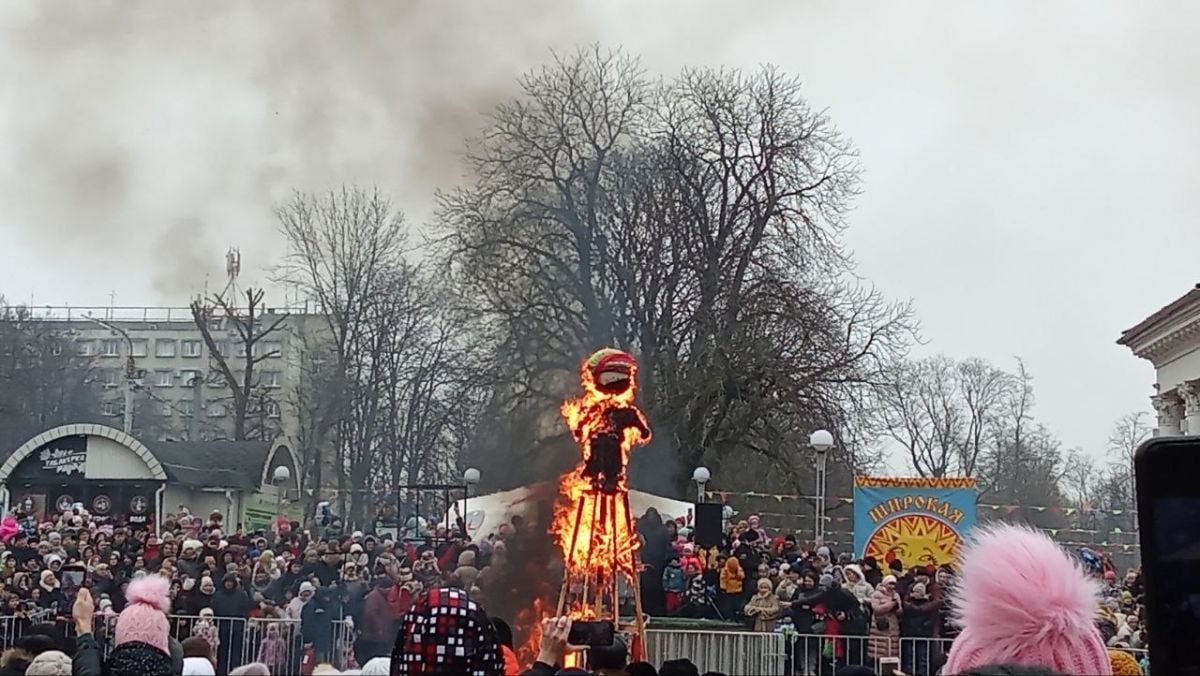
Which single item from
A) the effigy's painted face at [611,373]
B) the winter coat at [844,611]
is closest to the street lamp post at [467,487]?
the winter coat at [844,611]

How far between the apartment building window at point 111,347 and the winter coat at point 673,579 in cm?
5162

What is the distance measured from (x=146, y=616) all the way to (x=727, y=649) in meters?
9.00

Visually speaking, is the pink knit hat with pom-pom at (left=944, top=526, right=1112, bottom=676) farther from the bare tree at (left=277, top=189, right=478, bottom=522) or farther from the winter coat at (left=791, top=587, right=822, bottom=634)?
the bare tree at (left=277, top=189, right=478, bottom=522)

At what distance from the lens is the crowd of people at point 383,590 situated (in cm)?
1389

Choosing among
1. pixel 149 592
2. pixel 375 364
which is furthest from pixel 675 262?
pixel 149 592

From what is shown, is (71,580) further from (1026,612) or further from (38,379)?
(38,379)

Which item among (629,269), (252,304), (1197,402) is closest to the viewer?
(629,269)

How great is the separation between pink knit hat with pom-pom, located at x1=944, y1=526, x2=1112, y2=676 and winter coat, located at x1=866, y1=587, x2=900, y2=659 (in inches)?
418

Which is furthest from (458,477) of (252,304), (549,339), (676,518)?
(252,304)

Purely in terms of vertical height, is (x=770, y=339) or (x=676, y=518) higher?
(x=770, y=339)

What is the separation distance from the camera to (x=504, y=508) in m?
20.4

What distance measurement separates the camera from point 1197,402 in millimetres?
35250

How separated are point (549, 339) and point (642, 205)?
4297mm

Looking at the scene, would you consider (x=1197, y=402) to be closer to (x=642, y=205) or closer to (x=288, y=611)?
(x=642, y=205)
